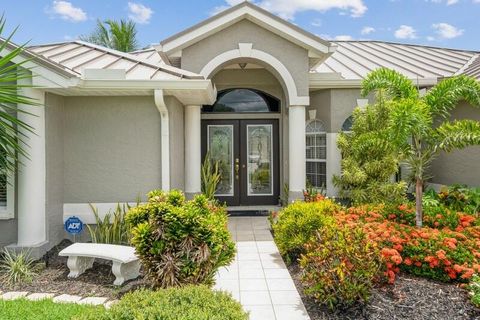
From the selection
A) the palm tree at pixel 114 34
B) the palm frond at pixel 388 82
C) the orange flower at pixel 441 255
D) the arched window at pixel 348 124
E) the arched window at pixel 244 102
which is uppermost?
the palm tree at pixel 114 34

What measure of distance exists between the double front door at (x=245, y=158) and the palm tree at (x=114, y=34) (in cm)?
1211

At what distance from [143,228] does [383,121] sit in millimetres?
7533

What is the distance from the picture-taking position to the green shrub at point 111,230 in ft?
23.1

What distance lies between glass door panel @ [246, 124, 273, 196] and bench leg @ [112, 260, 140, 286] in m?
6.53

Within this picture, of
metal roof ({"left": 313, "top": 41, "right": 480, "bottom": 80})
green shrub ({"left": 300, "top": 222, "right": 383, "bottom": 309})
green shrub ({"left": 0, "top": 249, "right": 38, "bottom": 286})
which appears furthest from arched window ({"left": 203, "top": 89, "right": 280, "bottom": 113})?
green shrub ({"left": 300, "top": 222, "right": 383, "bottom": 309})

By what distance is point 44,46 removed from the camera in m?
9.11

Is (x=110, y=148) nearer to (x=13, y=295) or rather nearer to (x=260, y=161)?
(x=13, y=295)

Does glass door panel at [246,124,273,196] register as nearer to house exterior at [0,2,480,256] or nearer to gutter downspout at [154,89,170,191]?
house exterior at [0,2,480,256]

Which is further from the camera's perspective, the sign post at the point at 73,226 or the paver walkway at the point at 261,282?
the sign post at the point at 73,226

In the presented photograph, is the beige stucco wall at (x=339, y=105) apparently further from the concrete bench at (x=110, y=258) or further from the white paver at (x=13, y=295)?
the white paver at (x=13, y=295)

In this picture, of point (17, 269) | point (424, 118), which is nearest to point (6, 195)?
point (17, 269)

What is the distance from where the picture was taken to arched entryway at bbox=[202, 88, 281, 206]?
39.4 feet

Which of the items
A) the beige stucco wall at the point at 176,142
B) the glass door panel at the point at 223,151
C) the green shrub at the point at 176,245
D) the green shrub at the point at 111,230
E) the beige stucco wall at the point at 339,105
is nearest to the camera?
the green shrub at the point at 176,245

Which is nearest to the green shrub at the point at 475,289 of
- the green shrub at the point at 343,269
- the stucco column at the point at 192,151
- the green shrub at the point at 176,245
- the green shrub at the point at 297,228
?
the green shrub at the point at 343,269
